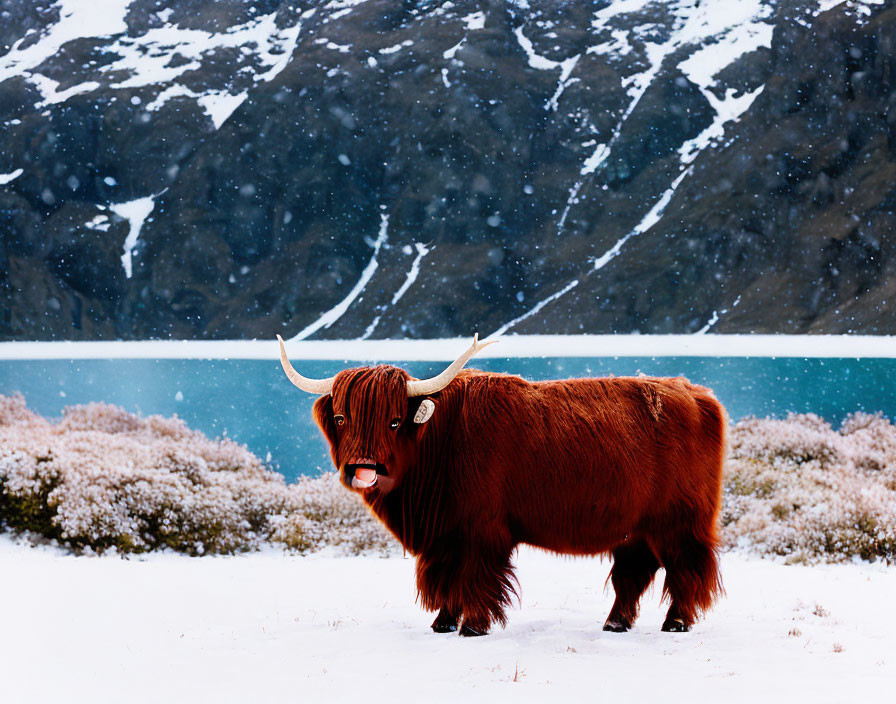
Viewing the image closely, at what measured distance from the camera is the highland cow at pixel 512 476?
4387mm

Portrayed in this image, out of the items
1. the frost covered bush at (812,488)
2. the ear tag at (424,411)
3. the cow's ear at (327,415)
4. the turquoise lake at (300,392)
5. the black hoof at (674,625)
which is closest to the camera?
the ear tag at (424,411)

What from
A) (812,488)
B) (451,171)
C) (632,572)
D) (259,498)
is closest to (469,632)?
(632,572)

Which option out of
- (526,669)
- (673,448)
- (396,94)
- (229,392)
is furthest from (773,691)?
(396,94)

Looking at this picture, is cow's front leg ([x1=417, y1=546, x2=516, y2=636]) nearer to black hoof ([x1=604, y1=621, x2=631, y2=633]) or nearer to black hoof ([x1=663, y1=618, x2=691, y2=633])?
black hoof ([x1=604, y1=621, x2=631, y2=633])

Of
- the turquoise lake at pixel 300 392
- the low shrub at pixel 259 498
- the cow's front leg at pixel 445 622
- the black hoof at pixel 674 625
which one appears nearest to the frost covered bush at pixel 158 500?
the low shrub at pixel 259 498

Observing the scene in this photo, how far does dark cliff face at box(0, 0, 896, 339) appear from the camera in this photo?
67500 mm

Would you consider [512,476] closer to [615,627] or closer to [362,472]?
[362,472]

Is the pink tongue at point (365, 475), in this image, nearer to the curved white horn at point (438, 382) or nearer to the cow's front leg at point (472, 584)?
the curved white horn at point (438, 382)

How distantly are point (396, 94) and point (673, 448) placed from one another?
87.3m

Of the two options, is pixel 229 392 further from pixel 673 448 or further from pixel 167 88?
pixel 167 88

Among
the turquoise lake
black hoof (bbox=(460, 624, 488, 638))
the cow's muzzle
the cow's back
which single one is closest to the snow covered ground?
black hoof (bbox=(460, 624, 488, 638))

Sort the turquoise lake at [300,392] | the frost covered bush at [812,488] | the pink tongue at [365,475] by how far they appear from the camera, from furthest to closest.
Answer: the turquoise lake at [300,392] → the frost covered bush at [812,488] → the pink tongue at [365,475]

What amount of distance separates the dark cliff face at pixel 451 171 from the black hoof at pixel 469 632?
5955 centimetres

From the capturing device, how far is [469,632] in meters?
4.48
